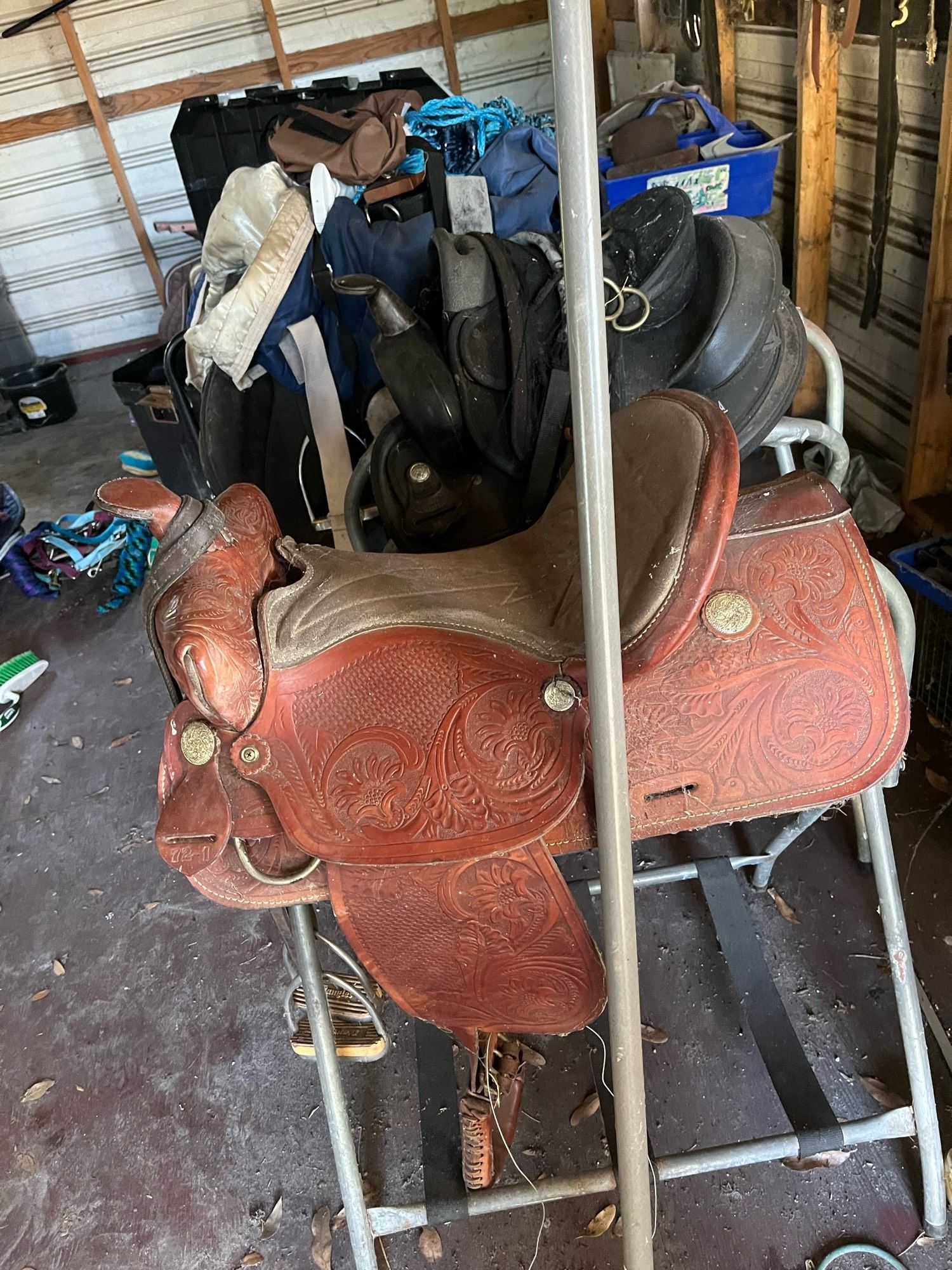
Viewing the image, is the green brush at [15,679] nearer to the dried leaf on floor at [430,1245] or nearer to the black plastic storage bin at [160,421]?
the black plastic storage bin at [160,421]

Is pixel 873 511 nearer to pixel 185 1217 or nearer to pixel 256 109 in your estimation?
pixel 185 1217

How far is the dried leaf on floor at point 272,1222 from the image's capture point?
1338 millimetres

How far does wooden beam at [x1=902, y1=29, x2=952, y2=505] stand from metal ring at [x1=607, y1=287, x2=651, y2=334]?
1080mm

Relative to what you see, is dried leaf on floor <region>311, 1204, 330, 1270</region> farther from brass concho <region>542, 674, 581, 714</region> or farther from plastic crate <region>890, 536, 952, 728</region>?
plastic crate <region>890, 536, 952, 728</region>

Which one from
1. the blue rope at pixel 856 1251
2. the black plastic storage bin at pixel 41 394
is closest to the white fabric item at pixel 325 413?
the blue rope at pixel 856 1251

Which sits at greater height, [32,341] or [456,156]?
[456,156]

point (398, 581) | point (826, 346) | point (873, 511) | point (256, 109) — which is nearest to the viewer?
point (398, 581)

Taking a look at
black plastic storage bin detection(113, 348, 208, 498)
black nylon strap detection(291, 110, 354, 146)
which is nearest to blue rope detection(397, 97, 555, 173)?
black nylon strap detection(291, 110, 354, 146)

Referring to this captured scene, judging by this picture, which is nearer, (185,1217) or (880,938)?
(185,1217)

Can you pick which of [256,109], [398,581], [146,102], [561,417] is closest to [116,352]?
[146,102]

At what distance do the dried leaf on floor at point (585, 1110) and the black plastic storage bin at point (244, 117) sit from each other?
3.27m

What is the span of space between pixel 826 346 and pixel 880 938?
1118mm

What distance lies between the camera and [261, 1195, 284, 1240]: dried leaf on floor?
4.39 ft

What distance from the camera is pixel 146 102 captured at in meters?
4.54
